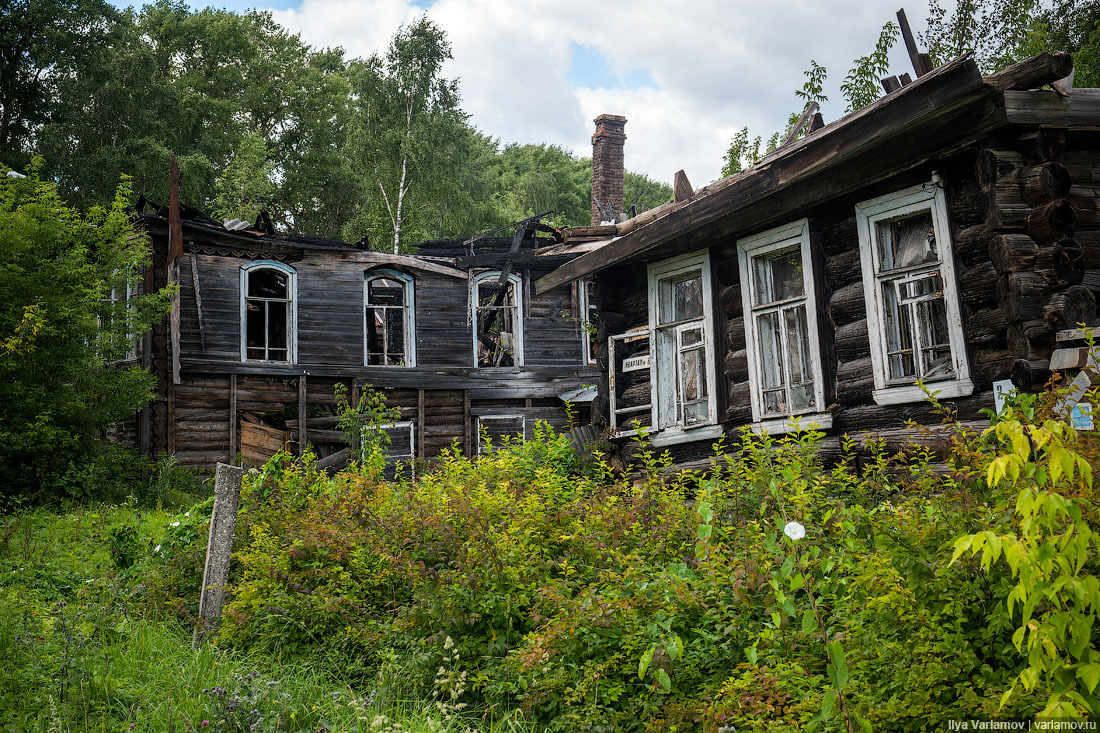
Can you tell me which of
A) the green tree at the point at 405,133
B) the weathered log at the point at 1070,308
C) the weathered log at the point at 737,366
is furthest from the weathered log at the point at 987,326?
the green tree at the point at 405,133

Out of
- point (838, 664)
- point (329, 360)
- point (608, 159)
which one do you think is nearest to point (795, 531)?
point (838, 664)

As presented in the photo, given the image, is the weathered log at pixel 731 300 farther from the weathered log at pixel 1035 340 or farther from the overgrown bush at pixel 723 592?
the weathered log at pixel 1035 340

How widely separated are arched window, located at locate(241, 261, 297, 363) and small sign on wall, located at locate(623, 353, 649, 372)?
1097 cm

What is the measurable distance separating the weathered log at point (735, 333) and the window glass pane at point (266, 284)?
47.0ft

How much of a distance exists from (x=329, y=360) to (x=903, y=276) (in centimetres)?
1542

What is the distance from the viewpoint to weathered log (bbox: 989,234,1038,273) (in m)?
6.55

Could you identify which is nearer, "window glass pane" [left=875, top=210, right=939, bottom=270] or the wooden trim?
"window glass pane" [left=875, top=210, right=939, bottom=270]

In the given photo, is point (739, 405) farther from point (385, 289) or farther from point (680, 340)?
Result: point (385, 289)

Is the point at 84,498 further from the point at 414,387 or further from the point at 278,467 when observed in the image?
the point at 414,387

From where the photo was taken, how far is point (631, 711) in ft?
15.3

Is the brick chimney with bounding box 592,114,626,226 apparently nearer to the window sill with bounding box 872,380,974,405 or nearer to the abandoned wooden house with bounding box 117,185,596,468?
the abandoned wooden house with bounding box 117,185,596,468

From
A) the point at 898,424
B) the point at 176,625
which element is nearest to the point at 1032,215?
the point at 898,424

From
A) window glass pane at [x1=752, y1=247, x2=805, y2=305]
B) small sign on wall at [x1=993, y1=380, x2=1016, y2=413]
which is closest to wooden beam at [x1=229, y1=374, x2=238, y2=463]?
window glass pane at [x1=752, y1=247, x2=805, y2=305]

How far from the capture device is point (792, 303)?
29.3 feet
